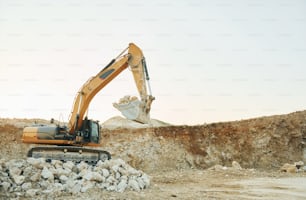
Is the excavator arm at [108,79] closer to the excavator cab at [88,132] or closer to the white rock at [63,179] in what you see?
the excavator cab at [88,132]

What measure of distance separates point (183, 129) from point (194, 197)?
13229 millimetres

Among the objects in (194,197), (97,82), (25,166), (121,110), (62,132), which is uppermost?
(97,82)

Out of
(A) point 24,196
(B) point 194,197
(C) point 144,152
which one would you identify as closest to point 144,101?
(B) point 194,197

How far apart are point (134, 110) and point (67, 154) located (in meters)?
2.44

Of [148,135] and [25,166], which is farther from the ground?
[148,135]

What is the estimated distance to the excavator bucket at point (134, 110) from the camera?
414 inches

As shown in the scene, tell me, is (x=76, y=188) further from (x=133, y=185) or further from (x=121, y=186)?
(x=133, y=185)

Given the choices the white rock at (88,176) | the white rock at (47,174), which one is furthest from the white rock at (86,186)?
the white rock at (47,174)

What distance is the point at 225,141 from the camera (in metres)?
20.4

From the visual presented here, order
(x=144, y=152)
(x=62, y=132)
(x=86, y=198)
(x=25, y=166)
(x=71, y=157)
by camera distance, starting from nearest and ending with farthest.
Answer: (x=86, y=198)
(x=25, y=166)
(x=71, y=157)
(x=62, y=132)
(x=144, y=152)

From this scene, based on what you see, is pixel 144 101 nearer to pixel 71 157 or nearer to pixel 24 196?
pixel 71 157

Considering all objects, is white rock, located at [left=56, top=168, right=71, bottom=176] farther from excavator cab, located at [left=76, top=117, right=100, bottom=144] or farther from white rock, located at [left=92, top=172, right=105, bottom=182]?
excavator cab, located at [left=76, top=117, right=100, bottom=144]

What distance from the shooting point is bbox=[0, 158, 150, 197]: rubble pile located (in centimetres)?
774

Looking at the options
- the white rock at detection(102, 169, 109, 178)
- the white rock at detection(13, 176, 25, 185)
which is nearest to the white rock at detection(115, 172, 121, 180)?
the white rock at detection(102, 169, 109, 178)
